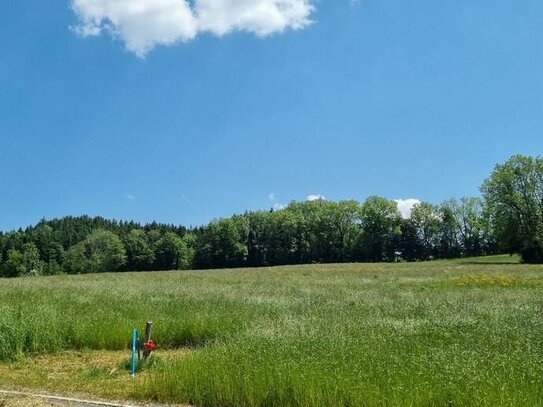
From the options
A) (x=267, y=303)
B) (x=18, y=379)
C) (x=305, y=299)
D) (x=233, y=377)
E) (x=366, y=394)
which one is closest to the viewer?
(x=366, y=394)

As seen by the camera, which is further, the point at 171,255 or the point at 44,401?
the point at 171,255

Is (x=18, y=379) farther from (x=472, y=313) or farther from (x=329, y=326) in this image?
(x=472, y=313)

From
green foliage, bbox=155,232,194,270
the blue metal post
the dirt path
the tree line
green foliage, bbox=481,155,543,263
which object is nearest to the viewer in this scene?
the dirt path

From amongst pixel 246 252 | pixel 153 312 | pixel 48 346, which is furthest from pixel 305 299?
pixel 246 252

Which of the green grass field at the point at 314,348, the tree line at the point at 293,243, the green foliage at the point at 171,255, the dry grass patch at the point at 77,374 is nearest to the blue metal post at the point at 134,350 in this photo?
the dry grass patch at the point at 77,374

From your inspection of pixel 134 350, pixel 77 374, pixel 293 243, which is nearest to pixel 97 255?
pixel 293 243

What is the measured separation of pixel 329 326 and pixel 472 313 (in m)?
5.93

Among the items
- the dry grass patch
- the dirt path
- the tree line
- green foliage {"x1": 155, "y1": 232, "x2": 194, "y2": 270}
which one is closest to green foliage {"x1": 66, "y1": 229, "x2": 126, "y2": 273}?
the tree line

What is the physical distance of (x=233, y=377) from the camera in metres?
8.73

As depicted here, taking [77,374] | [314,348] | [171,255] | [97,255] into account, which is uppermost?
[97,255]

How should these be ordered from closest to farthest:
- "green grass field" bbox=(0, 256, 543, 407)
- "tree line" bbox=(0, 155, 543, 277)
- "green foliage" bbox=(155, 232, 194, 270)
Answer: "green grass field" bbox=(0, 256, 543, 407) < "tree line" bbox=(0, 155, 543, 277) < "green foliage" bbox=(155, 232, 194, 270)

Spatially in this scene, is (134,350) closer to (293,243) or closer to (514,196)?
(514,196)

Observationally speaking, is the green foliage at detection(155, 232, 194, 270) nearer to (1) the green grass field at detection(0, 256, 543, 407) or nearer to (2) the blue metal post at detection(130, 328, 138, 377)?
(1) the green grass field at detection(0, 256, 543, 407)

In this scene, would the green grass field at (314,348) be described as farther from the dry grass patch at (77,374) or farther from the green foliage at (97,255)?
the green foliage at (97,255)
